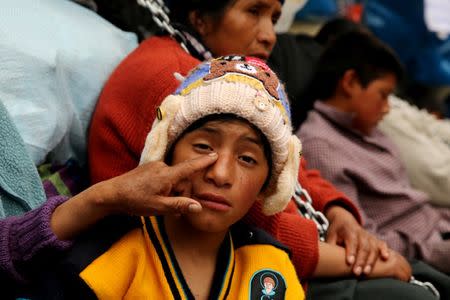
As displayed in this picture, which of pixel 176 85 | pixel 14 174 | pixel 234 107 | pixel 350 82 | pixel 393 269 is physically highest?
pixel 234 107

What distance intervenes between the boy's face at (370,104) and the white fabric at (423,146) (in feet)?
0.69

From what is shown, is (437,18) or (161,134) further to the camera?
(437,18)

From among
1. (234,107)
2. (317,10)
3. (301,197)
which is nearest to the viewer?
(234,107)

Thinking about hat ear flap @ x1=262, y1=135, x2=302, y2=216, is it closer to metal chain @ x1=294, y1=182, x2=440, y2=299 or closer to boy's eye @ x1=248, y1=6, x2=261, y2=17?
metal chain @ x1=294, y1=182, x2=440, y2=299

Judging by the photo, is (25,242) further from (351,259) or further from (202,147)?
(351,259)

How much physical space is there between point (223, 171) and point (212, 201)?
0.05 metres

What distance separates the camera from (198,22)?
158 cm

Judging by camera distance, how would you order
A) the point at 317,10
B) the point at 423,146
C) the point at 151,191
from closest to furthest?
the point at 151,191, the point at 423,146, the point at 317,10

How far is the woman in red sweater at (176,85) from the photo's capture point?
1.31 meters

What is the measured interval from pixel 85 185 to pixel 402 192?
108 centimetres

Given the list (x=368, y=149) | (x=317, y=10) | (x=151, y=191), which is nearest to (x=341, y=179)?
(x=368, y=149)

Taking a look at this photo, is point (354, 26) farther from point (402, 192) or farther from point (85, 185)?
point (85, 185)

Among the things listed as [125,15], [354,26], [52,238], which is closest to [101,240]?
[52,238]

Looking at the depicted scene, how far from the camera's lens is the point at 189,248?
1.04m
